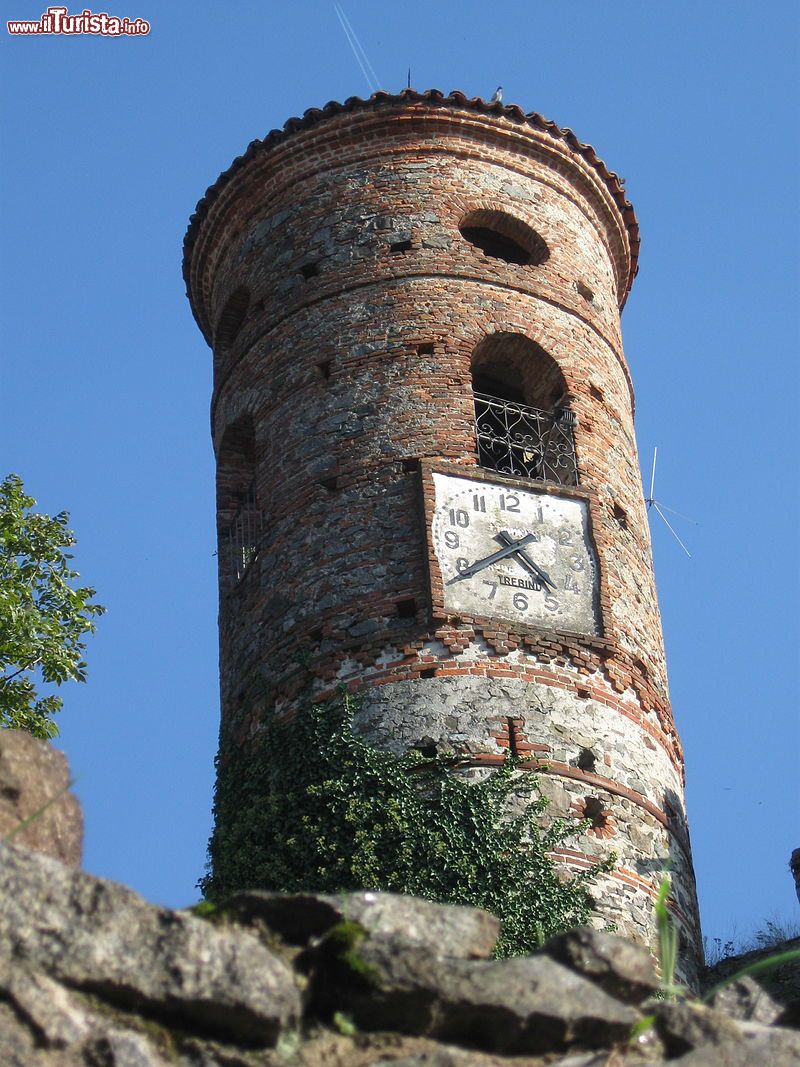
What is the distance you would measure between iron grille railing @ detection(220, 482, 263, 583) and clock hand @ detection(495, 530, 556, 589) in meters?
2.40

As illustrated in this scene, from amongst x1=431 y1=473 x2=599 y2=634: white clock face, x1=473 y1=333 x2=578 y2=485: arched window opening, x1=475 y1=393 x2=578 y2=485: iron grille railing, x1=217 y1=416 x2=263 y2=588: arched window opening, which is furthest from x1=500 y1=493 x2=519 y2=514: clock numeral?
x1=217 y1=416 x2=263 y2=588: arched window opening

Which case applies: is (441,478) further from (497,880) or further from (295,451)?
(497,880)

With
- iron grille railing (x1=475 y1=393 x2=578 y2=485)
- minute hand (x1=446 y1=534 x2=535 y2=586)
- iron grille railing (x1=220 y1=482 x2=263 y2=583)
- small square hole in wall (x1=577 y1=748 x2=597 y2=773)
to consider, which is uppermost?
iron grille railing (x1=475 y1=393 x2=578 y2=485)

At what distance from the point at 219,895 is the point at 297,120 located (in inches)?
311

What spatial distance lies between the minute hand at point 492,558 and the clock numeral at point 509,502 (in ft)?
0.87

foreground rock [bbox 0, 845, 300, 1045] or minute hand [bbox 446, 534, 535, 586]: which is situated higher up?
minute hand [bbox 446, 534, 535, 586]

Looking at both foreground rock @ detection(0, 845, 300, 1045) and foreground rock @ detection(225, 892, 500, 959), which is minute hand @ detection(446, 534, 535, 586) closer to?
foreground rock @ detection(225, 892, 500, 959)

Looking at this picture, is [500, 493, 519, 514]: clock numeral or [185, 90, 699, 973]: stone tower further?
[500, 493, 519, 514]: clock numeral

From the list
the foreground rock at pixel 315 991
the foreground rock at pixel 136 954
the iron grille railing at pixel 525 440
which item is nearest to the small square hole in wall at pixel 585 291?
the iron grille railing at pixel 525 440

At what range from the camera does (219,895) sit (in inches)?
537

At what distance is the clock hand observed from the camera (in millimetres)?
14734

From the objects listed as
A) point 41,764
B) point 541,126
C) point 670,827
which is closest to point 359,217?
point 541,126

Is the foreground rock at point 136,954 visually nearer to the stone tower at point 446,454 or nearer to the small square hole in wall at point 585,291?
the stone tower at point 446,454

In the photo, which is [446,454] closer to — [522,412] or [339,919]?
[522,412]
